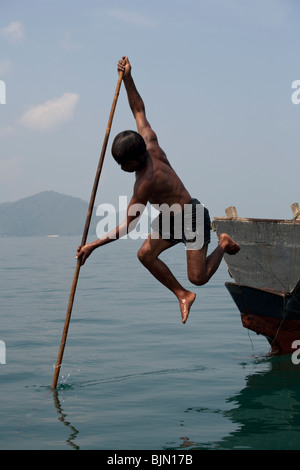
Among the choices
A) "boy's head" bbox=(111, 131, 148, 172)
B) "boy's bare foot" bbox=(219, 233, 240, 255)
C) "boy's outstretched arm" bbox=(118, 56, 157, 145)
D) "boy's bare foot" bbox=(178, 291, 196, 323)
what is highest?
"boy's outstretched arm" bbox=(118, 56, 157, 145)

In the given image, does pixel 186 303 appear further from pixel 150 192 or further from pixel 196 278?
pixel 150 192

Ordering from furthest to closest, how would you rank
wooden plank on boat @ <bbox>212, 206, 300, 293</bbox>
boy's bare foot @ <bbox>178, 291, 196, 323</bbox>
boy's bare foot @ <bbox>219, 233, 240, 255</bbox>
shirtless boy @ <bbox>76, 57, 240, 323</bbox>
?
wooden plank on boat @ <bbox>212, 206, 300, 293</bbox> < boy's bare foot @ <bbox>219, 233, 240, 255</bbox> < boy's bare foot @ <bbox>178, 291, 196, 323</bbox> < shirtless boy @ <bbox>76, 57, 240, 323</bbox>

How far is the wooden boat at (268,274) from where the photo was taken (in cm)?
1124

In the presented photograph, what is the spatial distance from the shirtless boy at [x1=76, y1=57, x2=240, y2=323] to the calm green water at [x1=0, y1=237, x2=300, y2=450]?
1.43 meters

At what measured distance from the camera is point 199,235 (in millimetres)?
8609

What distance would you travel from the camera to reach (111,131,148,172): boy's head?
25.6 ft

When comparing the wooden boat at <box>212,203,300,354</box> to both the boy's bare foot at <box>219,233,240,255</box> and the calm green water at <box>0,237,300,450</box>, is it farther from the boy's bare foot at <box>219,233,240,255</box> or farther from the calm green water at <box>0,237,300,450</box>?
the boy's bare foot at <box>219,233,240,255</box>

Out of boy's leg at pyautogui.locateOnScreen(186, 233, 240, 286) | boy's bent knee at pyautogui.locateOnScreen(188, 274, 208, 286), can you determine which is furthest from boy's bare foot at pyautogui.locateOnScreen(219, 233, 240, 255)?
boy's bent knee at pyautogui.locateOnScreen(188, 274, 208, 286)

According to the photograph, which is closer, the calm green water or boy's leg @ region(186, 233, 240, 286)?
the calm green water

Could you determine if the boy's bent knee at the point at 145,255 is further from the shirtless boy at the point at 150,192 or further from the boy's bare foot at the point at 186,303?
the boy's bare foot at the point at 186,303

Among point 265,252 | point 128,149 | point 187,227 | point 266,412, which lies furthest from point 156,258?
point 265,252
